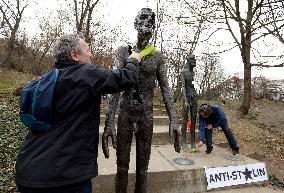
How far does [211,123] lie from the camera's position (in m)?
6.68

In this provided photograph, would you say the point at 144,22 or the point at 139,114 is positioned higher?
the point at 144,22

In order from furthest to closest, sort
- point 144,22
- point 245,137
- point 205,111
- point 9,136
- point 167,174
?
point 245,137, point 9,136, point 205,111, point 167,174, point 144,22

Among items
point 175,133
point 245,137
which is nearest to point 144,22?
point 175,133

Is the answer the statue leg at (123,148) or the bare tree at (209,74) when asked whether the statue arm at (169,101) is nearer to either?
the statue leg at (123,148)

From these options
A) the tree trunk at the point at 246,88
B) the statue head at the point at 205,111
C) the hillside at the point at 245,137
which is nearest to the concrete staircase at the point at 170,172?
the statue head at the point at 205,111

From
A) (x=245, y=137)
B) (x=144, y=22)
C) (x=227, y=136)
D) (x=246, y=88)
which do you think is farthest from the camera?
(x=246, y=88)

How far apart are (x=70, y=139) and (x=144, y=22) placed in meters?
1.68

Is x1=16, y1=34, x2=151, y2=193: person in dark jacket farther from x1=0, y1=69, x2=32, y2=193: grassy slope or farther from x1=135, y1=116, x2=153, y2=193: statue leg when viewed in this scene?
x1=0, y1=69, x2=32, y2=193: grassy slope

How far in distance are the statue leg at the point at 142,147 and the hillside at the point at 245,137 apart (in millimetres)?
2167

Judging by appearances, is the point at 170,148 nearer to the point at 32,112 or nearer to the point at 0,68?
the point at 32,112

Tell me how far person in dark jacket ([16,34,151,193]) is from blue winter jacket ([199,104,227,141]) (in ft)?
15.5

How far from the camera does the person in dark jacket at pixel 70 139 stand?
75.3 inches

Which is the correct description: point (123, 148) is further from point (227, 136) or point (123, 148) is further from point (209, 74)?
point (209, 74)

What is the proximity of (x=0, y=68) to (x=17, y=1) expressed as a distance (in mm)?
7672
